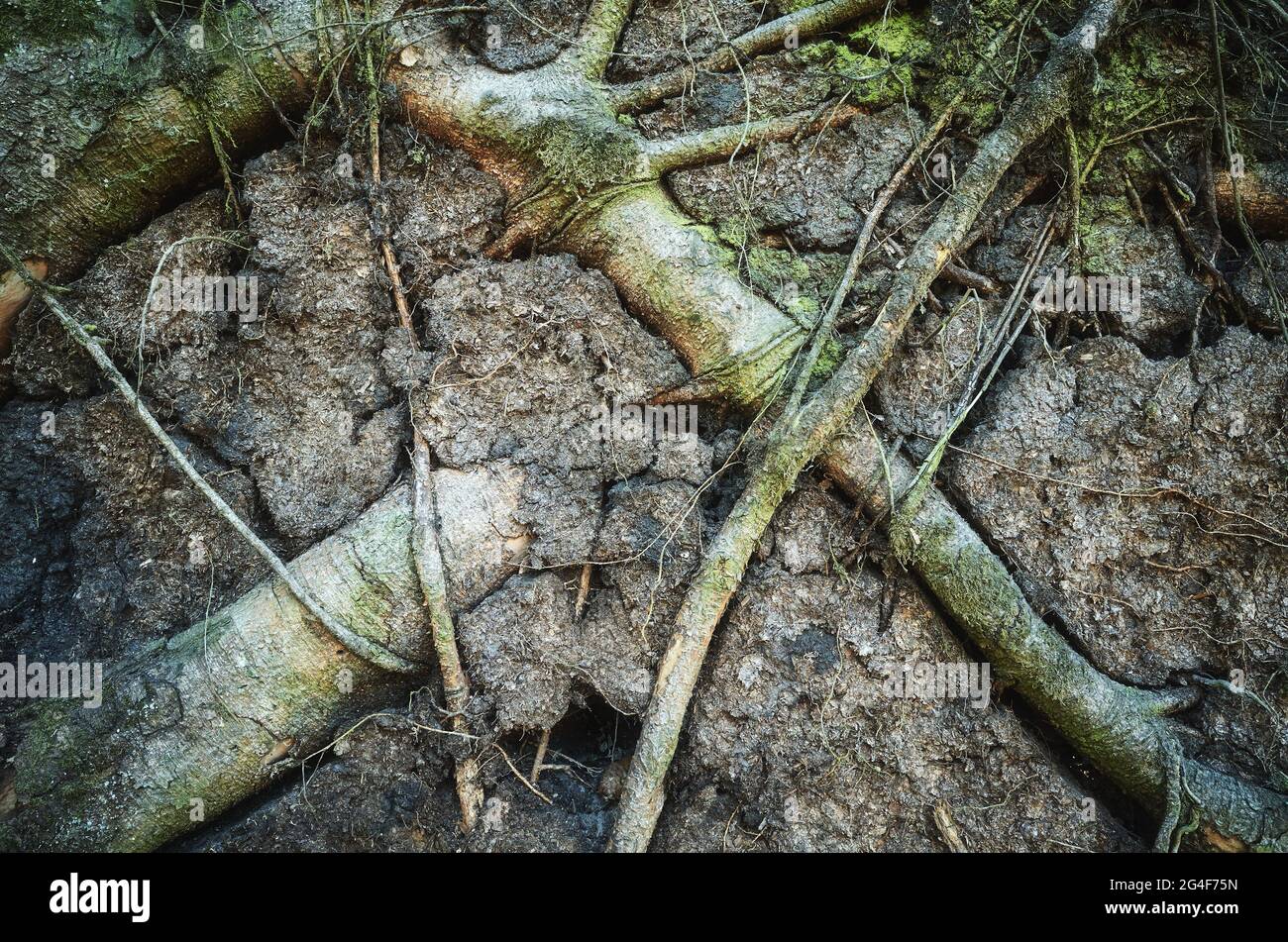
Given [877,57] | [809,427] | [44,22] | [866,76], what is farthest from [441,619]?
[877,57]

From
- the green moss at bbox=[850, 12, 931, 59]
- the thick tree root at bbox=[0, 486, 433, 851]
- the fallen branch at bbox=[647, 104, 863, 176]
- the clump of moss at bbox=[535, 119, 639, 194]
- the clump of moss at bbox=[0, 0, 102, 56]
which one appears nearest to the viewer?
the thick tree root at bbox=[0, 486, 433, 851]

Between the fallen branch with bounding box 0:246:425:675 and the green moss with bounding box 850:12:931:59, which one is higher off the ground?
the green moss with bounding box 850:12:931:59

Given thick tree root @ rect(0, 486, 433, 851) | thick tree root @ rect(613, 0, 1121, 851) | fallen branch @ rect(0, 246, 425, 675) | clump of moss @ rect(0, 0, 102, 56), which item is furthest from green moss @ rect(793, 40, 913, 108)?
fallen branch @ rect(0, 246, 425, 675)

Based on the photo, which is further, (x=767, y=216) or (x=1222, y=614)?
(x=767, y=216)

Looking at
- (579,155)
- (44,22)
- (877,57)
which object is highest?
(877,57)

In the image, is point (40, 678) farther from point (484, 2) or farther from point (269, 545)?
point (484, 2)

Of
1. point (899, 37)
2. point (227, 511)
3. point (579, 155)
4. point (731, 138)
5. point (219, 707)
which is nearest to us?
point (219, 707)

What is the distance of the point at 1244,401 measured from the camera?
2.59m

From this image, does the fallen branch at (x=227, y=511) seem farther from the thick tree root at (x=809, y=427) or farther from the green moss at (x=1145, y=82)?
the green moss at (x=1145, y=82)

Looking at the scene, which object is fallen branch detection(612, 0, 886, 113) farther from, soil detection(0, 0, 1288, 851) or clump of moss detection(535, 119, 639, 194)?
soil detection(0, 0, 1288, 851)

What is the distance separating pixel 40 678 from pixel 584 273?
2344 mm

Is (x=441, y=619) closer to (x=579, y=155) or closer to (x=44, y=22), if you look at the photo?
(x=579, y=155)

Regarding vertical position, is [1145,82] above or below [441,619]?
above

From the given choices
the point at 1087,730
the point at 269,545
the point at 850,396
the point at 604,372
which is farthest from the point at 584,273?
the point at 1087,730
